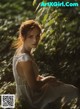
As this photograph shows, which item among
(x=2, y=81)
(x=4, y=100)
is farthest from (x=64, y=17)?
(x=4, y=100)

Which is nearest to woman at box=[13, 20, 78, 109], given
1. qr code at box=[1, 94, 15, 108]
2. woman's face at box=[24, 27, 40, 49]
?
woman's face at box=[24, 27, 40, 49]

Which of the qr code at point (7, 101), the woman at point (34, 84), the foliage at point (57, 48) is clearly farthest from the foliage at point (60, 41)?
the qr code at point (7, 101)

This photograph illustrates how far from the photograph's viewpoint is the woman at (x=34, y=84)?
3.04m

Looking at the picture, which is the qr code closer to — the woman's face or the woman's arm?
the woman's arm

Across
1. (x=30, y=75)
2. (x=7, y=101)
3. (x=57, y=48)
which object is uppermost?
(x=57, y=48)

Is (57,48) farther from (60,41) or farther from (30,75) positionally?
(30,75)

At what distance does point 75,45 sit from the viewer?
3.37m

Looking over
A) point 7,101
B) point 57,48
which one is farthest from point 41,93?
point 57,48

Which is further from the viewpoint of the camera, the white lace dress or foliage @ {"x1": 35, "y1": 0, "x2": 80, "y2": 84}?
foliage @ {"x1": 35, "y1": 0, "x2": 80, "y2": 84}

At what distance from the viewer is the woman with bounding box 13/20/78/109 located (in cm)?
304

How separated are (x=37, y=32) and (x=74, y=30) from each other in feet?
1.30

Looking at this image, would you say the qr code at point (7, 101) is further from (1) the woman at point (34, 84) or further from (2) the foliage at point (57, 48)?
(2) the foliage at point (57, 48)

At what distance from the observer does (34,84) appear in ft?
9.98

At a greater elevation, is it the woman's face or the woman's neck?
the woman's face
